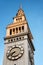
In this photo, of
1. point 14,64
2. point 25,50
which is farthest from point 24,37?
point 14,64

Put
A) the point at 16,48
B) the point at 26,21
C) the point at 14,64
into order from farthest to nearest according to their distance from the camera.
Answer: the point at 26,21 < the point at 16,48 < the point at 14,64

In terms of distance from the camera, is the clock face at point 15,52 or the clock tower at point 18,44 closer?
the clock tower at point 18,44

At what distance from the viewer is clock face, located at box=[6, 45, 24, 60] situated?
38625 mm

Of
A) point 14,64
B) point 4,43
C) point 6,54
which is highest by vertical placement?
point 4,43

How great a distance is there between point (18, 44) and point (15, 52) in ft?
6.29

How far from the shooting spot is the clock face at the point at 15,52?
38.6 metres

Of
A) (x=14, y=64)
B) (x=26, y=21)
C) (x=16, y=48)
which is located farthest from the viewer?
(x=26, y=21)

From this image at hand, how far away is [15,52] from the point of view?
39.6 m

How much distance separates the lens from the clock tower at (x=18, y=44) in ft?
125

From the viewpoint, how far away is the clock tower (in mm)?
38138

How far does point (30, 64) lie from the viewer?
3925cm

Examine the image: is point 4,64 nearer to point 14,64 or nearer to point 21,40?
point 14,64

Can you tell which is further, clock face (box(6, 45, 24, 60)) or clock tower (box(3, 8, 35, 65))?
clock face (box(6, 45, 24, 60))

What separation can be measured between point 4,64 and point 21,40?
6328 millimetres
